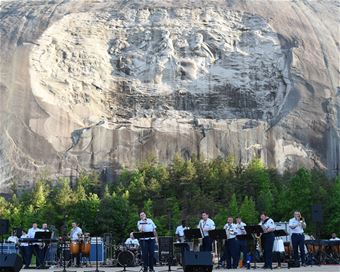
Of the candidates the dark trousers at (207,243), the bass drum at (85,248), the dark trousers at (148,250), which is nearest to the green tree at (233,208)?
the bass drum at (85,248)

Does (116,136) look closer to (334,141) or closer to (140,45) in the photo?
(140,45)

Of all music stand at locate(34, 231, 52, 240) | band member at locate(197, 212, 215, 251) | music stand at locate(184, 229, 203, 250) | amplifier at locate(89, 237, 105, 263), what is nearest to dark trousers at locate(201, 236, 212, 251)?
band member at locate(197, 212, 215, 251)

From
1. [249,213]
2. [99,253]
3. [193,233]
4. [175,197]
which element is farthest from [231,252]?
[175,197]

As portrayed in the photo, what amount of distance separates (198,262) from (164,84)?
4961 cm

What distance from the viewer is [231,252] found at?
2208 centimetres

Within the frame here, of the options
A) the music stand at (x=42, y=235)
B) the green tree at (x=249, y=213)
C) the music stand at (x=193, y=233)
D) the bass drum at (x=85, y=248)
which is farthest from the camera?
the green tree at (x=249, y=213)

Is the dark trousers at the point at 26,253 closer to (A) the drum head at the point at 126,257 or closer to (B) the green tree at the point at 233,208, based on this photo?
(A) the drum head at the point at 126,257

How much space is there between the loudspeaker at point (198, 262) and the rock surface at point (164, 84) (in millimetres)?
41722

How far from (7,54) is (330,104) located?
1215 inches

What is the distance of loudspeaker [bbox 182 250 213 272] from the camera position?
54.1 ft

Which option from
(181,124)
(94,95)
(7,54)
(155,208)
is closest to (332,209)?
(155,208)

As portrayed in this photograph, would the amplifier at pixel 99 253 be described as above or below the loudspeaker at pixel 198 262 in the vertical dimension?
above

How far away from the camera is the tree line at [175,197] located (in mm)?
47344

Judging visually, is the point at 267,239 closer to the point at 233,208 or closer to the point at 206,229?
the point at 206,229
